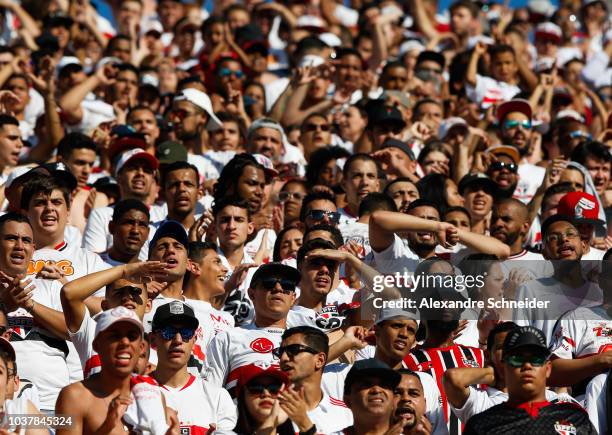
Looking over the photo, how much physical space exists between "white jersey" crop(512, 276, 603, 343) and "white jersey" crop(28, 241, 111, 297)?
336 cm

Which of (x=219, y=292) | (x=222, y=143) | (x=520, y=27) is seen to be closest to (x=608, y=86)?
(x=520, y=27)

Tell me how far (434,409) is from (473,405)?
0.49 meters

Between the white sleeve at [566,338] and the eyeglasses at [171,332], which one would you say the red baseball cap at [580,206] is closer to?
the white sleeve at [566,338]

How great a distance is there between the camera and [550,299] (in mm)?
12664

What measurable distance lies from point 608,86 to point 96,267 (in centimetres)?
1082

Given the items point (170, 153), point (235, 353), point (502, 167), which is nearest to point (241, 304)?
point (235, 353)

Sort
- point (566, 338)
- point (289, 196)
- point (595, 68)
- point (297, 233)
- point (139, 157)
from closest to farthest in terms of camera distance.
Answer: point (566, 338) → point (297, 233) → point (139, 157) → point (289, 196) → point (595, 68)

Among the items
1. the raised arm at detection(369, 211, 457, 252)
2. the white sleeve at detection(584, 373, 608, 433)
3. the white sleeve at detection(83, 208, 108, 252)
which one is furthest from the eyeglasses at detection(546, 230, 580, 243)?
the white sleeve at detection(83, 208, 108, 252)

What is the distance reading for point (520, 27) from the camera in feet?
72.2

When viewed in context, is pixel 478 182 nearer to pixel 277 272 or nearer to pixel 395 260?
pixel 395 260

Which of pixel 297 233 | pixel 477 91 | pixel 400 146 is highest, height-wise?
pixel 477 91

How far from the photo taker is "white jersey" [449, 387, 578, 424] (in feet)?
35.6

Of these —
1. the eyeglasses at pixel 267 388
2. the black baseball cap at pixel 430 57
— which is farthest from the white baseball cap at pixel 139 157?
the black baseball cap at pixel 430 57

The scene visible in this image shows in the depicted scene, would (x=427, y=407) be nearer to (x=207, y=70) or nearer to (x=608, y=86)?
(x=207, y=70)
